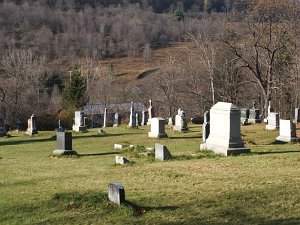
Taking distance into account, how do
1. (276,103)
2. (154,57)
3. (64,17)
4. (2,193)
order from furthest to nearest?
1. (64,17)
2. (154,57)
3. (276,103)
4. (2,193)

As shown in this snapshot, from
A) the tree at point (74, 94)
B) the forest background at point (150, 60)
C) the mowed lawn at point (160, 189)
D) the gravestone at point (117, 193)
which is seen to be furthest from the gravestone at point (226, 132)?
the tree at point (74, 94)

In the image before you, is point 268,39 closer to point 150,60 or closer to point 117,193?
point 117,193

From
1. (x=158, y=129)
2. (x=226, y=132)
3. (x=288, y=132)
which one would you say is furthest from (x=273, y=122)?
(x=226, y=132)

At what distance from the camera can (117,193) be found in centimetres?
960

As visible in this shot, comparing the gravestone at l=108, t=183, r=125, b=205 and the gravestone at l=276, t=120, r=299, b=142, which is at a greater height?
the gravestone at l=276, t=120, r=299, b=142

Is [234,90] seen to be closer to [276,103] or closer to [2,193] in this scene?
[276,103]

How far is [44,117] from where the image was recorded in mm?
48312

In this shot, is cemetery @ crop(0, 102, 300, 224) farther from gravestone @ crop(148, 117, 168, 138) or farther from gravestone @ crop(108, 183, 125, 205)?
gravestone @ crop(148, 117, 168, 138)

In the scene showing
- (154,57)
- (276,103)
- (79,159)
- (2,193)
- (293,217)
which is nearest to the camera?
(293,217)

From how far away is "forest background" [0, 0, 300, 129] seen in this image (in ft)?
133

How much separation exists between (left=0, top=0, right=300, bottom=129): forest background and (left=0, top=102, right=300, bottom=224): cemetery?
2020cm

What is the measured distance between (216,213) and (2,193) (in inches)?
210

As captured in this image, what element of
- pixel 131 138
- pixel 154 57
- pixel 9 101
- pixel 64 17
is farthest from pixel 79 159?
pixel 64 17

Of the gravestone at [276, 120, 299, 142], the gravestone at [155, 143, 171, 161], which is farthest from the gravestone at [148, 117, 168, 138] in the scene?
the gravestone at [155, 143, 171, 161]
